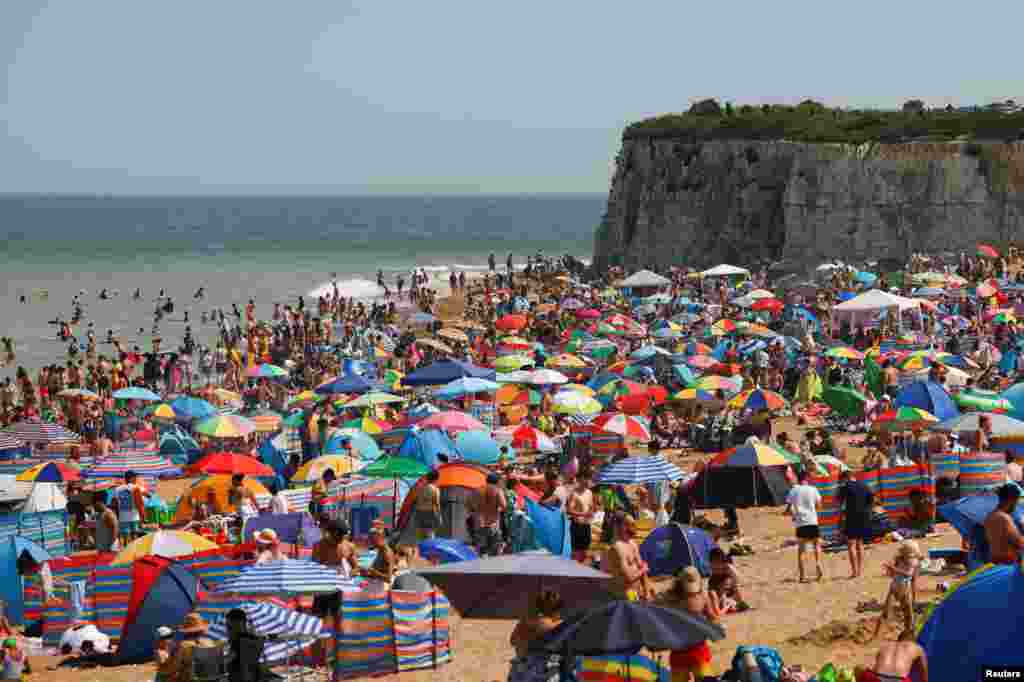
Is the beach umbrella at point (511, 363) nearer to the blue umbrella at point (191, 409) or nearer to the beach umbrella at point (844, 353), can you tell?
the blue umbrella at point (191, 409)

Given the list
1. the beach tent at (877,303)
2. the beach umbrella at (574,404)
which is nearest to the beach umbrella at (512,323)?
the beach tent at (877,303)

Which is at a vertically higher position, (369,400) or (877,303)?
(877,303)

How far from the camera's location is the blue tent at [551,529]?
48.8ft

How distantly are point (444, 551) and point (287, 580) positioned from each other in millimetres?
2691

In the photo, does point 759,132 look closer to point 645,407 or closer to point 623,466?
point 645,407

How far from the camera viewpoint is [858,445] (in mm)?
21891

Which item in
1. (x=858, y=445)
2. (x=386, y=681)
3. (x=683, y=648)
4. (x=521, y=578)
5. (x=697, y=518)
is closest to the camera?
(x=683, y=648)

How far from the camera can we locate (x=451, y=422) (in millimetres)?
19250

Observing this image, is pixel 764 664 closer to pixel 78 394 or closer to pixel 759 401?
pixel 759 401

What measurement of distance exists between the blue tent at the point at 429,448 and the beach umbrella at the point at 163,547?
172 inches

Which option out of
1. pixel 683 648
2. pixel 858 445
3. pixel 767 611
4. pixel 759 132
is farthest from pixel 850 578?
pixel 759 132

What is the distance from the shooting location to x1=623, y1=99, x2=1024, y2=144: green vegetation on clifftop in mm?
51688

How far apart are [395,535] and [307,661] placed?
12.8ft

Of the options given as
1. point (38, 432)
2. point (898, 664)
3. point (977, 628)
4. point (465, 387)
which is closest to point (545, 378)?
point (465, 387)
